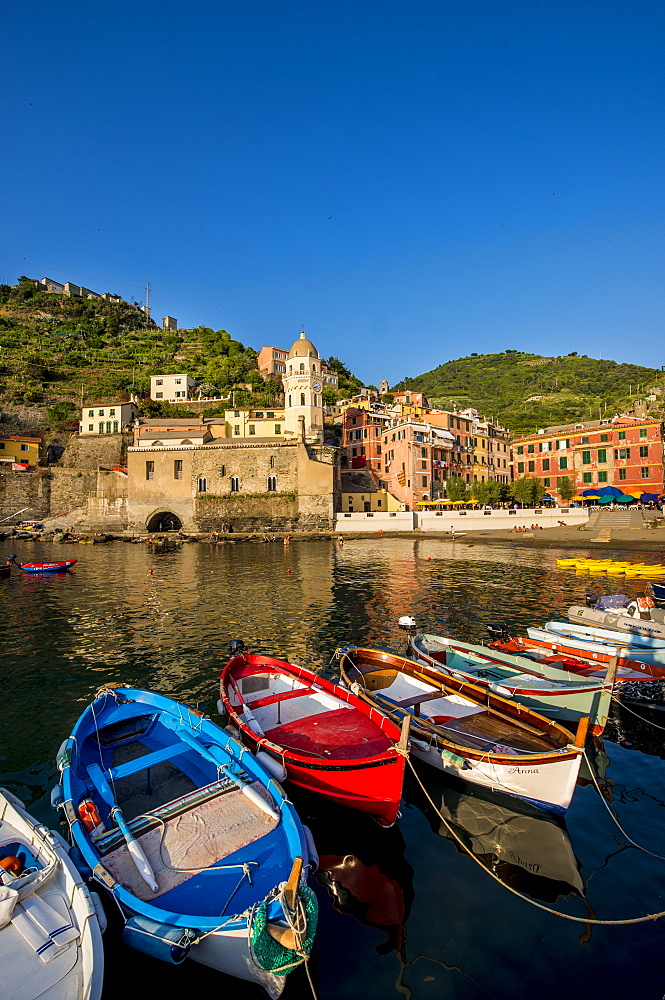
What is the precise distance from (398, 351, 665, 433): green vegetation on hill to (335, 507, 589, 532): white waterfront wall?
40082 mm

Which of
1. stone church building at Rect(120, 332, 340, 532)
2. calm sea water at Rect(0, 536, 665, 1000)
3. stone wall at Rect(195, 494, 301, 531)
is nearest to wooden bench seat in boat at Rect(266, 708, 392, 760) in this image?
calm sea water at Rect(0, 536, 665, 1000)

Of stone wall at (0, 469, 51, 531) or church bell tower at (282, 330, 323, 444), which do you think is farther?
church bell tower at (282, 330, 323, 444)

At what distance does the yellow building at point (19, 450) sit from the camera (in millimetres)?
66250

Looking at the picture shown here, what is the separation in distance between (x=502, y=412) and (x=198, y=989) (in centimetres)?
11930

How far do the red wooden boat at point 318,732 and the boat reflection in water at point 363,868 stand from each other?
0.42m

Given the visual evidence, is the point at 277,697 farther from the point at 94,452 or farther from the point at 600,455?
the point at 94,452

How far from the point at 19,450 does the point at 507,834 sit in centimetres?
7563

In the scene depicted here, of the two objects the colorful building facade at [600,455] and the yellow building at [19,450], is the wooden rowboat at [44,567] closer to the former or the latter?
the yellow building at [19,450]

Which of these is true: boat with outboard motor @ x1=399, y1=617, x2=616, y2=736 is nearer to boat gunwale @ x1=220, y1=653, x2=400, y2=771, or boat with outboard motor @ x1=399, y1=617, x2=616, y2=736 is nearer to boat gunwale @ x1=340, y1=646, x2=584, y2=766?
boat gunwale @ x1=340, y1=646, x2=584, y2=766

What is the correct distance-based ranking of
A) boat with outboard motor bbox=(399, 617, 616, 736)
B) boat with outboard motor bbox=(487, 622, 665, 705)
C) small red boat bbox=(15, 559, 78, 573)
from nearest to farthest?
boat with outboard motor bbox=(399, 617, 616, 736), boat with outboard motor bbox=(487, 622, 665, 705), small red boat bbox=(15, 559, 78, 573)

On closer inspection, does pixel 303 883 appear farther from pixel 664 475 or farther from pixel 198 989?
pixel 664 475

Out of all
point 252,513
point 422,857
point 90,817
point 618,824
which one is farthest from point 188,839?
point 252,513

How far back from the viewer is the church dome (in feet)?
217

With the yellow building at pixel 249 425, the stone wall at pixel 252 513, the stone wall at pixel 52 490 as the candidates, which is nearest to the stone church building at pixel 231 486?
the stone wall at pixel 252 513
